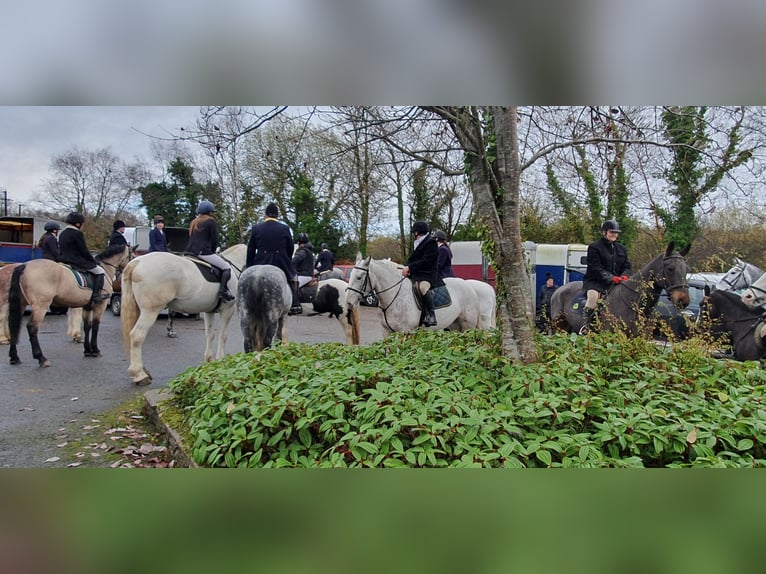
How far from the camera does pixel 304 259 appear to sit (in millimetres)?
6160

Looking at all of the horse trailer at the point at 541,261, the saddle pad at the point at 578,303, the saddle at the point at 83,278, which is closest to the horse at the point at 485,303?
the horse trailer at the point at 541,261

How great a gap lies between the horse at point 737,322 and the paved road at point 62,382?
19.4ft

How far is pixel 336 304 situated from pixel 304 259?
142cm

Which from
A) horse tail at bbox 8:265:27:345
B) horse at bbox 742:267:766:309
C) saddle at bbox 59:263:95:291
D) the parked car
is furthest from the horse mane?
horse at bbox 742:267:766:309

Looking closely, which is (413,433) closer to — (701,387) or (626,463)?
(626,463)

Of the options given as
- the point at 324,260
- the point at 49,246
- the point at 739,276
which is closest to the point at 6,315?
the point at 49,246

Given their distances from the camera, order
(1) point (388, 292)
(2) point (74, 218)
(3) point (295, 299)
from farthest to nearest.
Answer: (1) point (388, 292), (3) point (295, 299), (2) point (74, 218)

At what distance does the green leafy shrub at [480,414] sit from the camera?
2596mm

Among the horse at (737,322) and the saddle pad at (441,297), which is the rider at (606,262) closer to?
the horse at (737,322)

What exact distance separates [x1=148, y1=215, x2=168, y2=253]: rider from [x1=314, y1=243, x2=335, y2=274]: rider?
1754 mm

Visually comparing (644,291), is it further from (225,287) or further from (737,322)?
(225,287)

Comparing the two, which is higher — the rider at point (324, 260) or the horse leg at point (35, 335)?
the rider at point (324, 260)

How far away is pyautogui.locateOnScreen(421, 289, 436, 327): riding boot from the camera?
649 centimetres

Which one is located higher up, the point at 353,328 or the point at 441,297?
the point at 441,297
